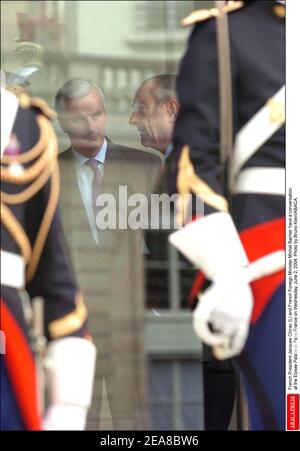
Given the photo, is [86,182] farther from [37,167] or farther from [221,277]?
[221,277]

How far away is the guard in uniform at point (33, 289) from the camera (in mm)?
2459

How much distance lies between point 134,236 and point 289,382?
54 cm

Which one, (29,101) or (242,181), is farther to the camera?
(242,181)

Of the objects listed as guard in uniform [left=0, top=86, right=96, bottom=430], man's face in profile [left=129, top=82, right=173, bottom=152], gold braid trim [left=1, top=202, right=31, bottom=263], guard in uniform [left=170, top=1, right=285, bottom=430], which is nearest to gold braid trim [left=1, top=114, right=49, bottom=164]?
guard in uniform [left=0, top=86, right=96, bottom=430]

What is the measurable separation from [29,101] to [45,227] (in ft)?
1.00

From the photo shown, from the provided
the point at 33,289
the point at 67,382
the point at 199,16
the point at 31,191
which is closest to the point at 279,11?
the point at 199,16

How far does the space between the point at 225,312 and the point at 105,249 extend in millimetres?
330

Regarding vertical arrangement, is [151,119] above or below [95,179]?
above

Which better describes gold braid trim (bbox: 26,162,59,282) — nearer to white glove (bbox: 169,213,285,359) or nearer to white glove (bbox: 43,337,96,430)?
white glove (bbox: 43,337,96,430)

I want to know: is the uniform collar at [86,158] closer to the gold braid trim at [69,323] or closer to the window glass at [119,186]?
the window glass at [119,186]

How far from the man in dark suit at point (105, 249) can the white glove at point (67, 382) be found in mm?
39

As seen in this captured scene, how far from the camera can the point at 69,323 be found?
2477 millimetres

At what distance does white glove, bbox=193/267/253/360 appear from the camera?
2531 millimetres

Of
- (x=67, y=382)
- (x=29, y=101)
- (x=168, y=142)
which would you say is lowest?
→ (x=67, y=382)
